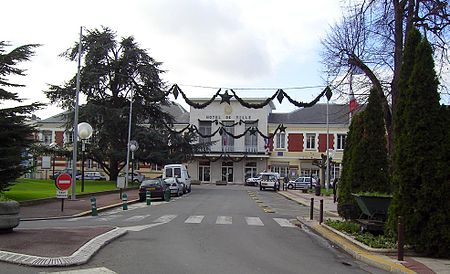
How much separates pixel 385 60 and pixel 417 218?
38.4ft

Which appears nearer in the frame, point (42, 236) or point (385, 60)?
point (42, 236)

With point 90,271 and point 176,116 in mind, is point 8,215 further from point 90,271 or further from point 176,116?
point 176,116

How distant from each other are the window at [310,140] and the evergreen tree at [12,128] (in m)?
52.5

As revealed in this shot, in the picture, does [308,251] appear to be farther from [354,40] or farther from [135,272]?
[354,40]

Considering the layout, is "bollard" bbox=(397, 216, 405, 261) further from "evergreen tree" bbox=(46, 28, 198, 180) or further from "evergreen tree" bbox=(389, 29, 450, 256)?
"evergreen tree" bbox=(46, 28, 198, 180)

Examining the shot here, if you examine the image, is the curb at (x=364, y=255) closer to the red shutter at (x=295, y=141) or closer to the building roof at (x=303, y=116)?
the red shutter at (x=295, y=141)

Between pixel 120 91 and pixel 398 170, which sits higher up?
pixel 120 91

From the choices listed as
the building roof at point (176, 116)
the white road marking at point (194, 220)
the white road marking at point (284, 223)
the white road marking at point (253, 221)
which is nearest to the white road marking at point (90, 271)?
the white road marking at point (194, 220)

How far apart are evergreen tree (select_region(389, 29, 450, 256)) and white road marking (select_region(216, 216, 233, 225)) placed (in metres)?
7.44

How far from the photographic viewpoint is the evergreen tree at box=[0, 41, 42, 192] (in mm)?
21594

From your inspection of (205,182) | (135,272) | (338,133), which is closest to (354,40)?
(135,272)

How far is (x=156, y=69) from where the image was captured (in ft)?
168

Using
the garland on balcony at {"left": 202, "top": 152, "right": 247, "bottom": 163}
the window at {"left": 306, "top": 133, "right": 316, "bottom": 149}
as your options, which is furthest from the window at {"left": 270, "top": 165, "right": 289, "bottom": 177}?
the garland on balcony at {"left": 202, "top": 152, "right": 247, "bottom": 163}

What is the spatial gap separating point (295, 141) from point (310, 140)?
2097mm
